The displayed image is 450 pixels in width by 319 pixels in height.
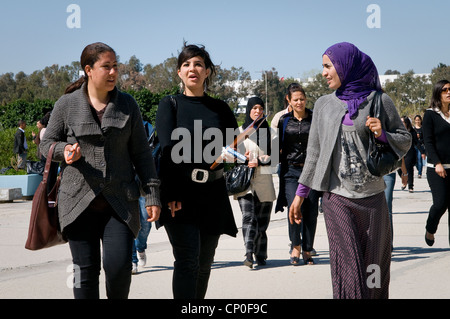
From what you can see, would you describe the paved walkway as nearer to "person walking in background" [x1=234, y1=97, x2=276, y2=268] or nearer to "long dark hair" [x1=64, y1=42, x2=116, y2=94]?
"person walking in background" [x1=234, y1=97, x2=276, y2=268]

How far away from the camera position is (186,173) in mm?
4531

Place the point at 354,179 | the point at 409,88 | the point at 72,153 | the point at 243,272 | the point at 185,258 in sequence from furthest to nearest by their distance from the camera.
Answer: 1. the point at 409,88
2. the point at 243,272
3. the point at 185,258
4. the point at 354,179
5. the point at 72,153

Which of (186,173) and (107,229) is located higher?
(186,173)

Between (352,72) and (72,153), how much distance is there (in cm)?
181

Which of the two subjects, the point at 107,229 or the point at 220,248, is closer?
the point at 107,229

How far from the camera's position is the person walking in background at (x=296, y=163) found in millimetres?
7492

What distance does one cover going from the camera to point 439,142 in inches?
304

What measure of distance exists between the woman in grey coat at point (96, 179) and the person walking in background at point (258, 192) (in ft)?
11.0

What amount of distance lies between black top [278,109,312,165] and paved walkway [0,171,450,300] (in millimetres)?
1201

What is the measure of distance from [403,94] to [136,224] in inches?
2945

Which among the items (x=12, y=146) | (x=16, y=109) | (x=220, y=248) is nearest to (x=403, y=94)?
(x=16, y=109)

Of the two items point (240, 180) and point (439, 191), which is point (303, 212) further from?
point (439, 191)

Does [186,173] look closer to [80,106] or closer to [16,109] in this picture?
[80,106]

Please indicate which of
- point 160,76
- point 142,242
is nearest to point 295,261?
point 142,242
